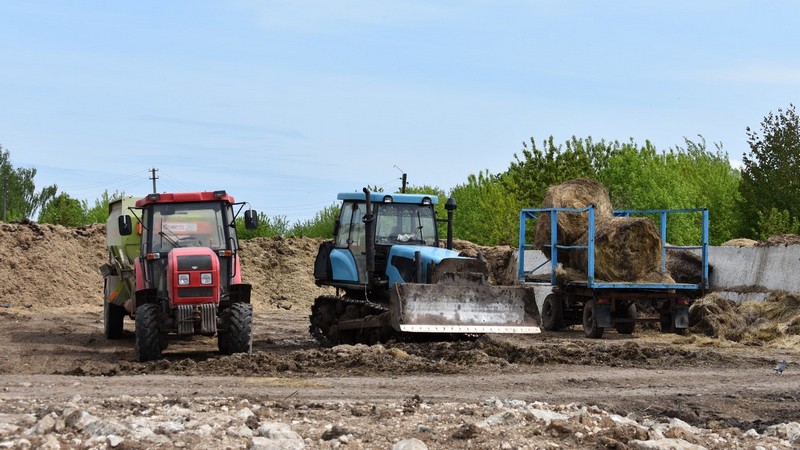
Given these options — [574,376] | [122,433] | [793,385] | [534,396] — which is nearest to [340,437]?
[122,433]

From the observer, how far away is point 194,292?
15.6 metres

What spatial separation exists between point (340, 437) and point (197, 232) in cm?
896

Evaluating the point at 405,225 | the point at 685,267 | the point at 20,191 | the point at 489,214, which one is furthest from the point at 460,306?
the point at 20,191

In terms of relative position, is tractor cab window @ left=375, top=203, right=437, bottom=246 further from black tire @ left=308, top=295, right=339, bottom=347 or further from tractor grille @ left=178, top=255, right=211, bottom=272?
tractor grille @ left=178, top=255, right=211, bottom=272

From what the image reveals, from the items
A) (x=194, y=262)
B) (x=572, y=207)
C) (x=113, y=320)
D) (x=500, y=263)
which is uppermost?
(x=572, y=207)

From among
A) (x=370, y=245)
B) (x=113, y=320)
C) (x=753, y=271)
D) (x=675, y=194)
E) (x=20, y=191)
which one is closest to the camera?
(x=370, y=245)

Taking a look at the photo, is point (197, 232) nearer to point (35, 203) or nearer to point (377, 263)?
point (377, 263)

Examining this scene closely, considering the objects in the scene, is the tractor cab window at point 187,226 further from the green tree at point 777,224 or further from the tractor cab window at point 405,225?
the green tree at point 777,224

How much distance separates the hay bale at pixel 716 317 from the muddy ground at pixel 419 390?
0.87m

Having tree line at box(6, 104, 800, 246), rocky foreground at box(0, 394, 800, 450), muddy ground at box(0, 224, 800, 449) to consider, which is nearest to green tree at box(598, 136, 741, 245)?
tree line at box(6, 104, 800, 246)

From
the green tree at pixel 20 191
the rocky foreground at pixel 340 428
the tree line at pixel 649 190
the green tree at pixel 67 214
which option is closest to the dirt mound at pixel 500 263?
the tree line at pixel 649 190

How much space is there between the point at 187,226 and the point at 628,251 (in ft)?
29.3

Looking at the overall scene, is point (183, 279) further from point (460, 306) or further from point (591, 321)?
point (591, 321)

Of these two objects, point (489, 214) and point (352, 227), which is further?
point (489, 214)
